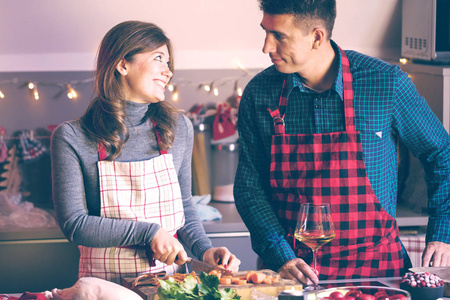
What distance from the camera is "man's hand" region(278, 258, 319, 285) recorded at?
1398 millimetres

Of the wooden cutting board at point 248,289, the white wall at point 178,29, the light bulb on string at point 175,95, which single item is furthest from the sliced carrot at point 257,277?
the light bulb on string at point 175,95

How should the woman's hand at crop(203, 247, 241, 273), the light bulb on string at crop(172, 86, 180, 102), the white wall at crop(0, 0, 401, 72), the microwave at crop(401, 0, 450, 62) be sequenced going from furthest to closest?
the light bulb on string at crop(172, 86, 180, 102) → the white wall at crop(0, 0, 401, 72) → the microwave at crop(401, 0, 450, 62) → the woman's hand at crop(203, 247, 241, 273)

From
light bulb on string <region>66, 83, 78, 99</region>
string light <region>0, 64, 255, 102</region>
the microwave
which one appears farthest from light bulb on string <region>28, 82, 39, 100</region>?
the microwave

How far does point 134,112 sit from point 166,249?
46 cm

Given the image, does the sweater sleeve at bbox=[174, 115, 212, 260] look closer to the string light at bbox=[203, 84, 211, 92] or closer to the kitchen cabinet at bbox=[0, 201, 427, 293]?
the kitchen cabinet at bbox=[0, 201, 427, 293]

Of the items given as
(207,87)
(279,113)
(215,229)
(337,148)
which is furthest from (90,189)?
(207,87)

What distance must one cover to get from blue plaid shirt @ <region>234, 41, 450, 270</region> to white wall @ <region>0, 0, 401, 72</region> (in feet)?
4.45

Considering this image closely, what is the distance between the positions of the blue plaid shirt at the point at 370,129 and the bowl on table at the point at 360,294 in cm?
47

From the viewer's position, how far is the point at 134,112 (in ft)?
5.80

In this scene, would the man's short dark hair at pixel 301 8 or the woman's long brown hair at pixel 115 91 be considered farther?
the woman's long brown hair at pixel 115 91

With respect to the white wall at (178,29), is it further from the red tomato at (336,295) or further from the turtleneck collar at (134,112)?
the red tomato at (336,295)

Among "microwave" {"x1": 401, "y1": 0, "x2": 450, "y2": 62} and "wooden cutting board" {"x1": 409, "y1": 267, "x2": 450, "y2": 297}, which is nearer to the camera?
"wooden cutting board" {"x1": 409, "y1": 267, "x2": 450, "y2": 297}

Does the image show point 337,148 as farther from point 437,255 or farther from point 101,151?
point 101,151

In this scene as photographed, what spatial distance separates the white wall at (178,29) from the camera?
9.52ft
